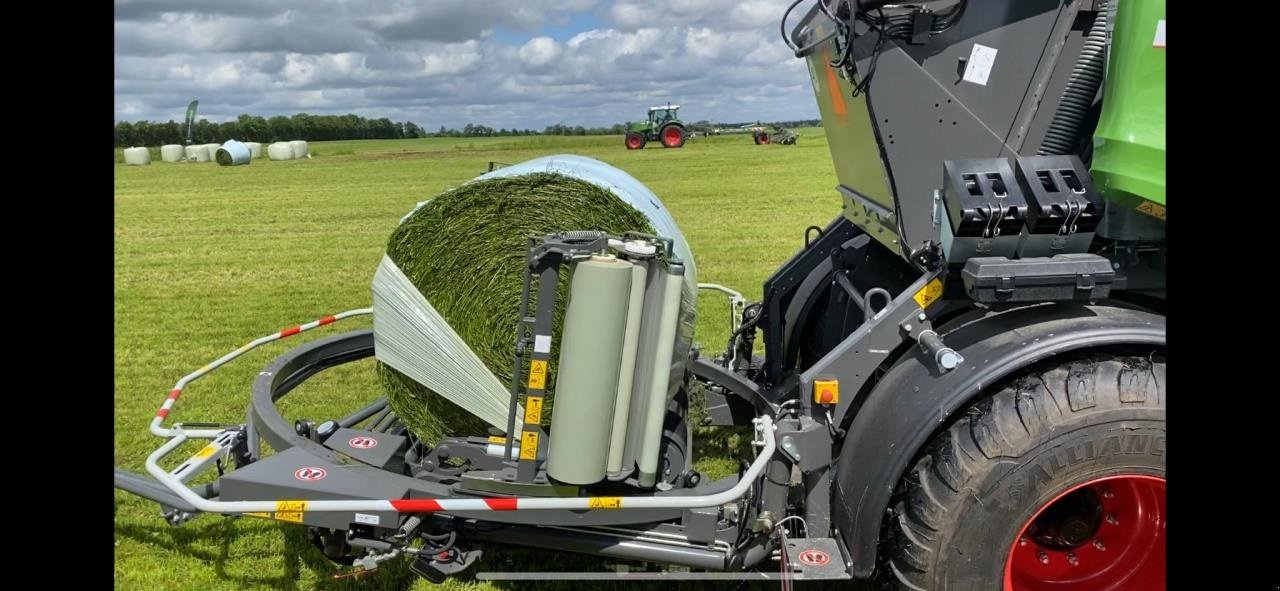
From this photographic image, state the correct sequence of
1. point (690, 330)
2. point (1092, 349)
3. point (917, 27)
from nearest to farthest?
point (1092, 349)
point (917, 27)
point (690, 330)

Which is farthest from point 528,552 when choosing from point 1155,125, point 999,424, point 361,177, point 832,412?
point 361,177

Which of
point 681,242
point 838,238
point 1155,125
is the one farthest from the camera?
point 838,238

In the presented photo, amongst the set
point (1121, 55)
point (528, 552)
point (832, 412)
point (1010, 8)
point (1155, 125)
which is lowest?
point (528, 552)

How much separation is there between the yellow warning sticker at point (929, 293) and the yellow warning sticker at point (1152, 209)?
68cm

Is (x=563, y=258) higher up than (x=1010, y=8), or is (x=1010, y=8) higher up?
(x=1010, y=8)

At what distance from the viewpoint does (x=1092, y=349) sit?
266cm

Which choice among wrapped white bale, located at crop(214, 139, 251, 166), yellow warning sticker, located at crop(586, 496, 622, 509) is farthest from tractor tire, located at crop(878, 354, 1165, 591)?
wrapped white bale, located at crop(214, 139, 251, 166)

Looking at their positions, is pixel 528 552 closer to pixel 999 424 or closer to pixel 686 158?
pixel 999 424

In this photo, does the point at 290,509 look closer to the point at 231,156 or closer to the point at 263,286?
the point at 263,286

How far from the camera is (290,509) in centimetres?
277

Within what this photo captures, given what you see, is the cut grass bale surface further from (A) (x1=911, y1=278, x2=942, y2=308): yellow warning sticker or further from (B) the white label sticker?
(B) the white label sticker

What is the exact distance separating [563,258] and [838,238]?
236 centimetres

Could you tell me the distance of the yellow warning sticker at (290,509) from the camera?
2756 mm

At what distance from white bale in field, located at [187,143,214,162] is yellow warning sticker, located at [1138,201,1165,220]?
155 ft
